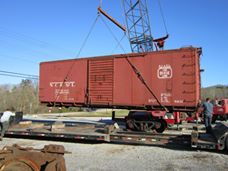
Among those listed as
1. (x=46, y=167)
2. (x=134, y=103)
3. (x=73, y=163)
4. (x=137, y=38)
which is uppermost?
(x=137, y=38)

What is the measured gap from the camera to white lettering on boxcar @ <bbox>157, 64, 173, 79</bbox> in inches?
419

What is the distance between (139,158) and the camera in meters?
7.52

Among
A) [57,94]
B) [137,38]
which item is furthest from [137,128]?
[137,38]

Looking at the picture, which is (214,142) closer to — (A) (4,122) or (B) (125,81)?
(B) (125,81)

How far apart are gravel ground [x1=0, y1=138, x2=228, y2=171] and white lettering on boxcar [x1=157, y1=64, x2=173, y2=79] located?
3143mm

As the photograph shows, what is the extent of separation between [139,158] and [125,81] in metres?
4.54

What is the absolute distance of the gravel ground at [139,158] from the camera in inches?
260

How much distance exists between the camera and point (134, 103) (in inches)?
444

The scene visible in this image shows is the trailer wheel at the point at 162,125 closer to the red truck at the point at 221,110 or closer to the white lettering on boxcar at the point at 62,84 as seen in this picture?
the white lettering on boxcar at the point at 62,84

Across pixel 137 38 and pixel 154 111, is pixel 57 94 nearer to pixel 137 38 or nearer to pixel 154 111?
pixel 154 111

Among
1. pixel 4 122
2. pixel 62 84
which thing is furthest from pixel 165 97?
pixel 4 122

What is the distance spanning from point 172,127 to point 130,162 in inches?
312

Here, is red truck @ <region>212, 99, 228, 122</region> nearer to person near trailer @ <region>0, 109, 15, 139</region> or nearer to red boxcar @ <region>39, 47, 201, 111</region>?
red boxcar @ <region>39, 47, 201, 111</region>

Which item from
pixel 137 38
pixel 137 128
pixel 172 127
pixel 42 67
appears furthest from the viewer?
pixel 137 38
